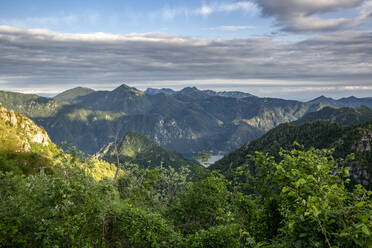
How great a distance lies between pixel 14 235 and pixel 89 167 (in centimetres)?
680

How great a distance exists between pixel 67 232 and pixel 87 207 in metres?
1.66

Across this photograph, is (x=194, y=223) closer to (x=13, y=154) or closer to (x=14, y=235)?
(x=14, y=235)

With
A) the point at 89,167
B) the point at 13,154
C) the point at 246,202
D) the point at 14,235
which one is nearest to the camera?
the point at 14,235

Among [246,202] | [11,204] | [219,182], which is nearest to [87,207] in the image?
[11,204]

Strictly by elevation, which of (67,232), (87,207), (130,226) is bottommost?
(130,226)

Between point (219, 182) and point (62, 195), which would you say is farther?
point (219, 182)

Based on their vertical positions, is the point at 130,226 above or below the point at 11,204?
below

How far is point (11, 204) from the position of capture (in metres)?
16.3

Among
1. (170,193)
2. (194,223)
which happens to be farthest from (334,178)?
(170,193)

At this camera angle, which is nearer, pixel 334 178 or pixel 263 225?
pixel 334 178

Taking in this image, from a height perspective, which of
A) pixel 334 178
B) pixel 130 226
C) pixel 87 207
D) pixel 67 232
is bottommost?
pixel 130 226

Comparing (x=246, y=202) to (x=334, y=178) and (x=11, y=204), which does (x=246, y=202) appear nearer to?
(x=334, y=178)

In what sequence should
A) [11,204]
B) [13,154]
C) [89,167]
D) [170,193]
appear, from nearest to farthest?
[11,204], [89,167], [170,193], [13,154]

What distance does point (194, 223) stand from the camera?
2364 cm
